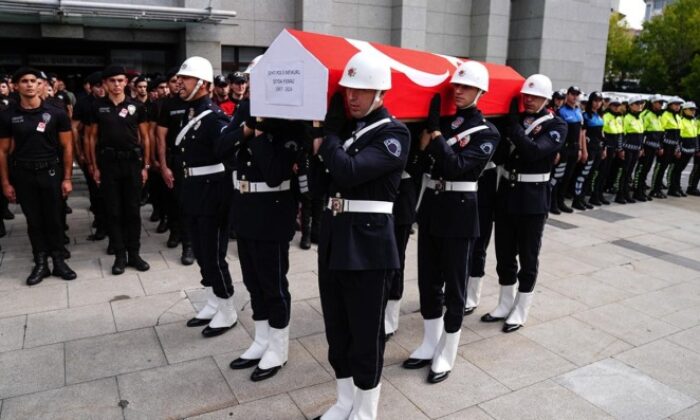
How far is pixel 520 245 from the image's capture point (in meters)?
4.66

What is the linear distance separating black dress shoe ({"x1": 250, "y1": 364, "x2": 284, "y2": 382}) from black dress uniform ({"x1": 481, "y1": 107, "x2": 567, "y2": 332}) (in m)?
2.01

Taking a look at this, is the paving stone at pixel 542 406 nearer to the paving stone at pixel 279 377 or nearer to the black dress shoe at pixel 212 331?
the paving stone at pixel 279 377

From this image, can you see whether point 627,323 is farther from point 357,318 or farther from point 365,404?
point 357,318

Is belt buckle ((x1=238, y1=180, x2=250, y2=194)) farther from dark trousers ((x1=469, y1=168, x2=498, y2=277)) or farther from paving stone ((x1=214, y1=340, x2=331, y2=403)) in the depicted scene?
dark trousers ((x1=469, y1=168, x2=498, y2=277))

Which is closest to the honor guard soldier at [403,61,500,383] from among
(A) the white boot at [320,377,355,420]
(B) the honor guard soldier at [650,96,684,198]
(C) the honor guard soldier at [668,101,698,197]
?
(A) the white boot at [320,377,355,420]

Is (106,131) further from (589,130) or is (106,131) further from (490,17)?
(490,17)

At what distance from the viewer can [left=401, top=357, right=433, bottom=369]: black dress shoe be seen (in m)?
4.00

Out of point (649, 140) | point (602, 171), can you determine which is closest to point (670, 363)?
point (602, 171)

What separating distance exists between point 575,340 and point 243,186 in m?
Answer: 2.94

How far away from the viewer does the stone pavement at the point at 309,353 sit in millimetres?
3498

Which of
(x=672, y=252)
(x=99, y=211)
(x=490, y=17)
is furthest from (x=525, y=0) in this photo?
(x=99, y=211)

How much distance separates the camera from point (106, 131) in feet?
18.7

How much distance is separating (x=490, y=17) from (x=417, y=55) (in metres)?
11.7

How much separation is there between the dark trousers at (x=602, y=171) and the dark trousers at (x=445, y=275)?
7246 mm
